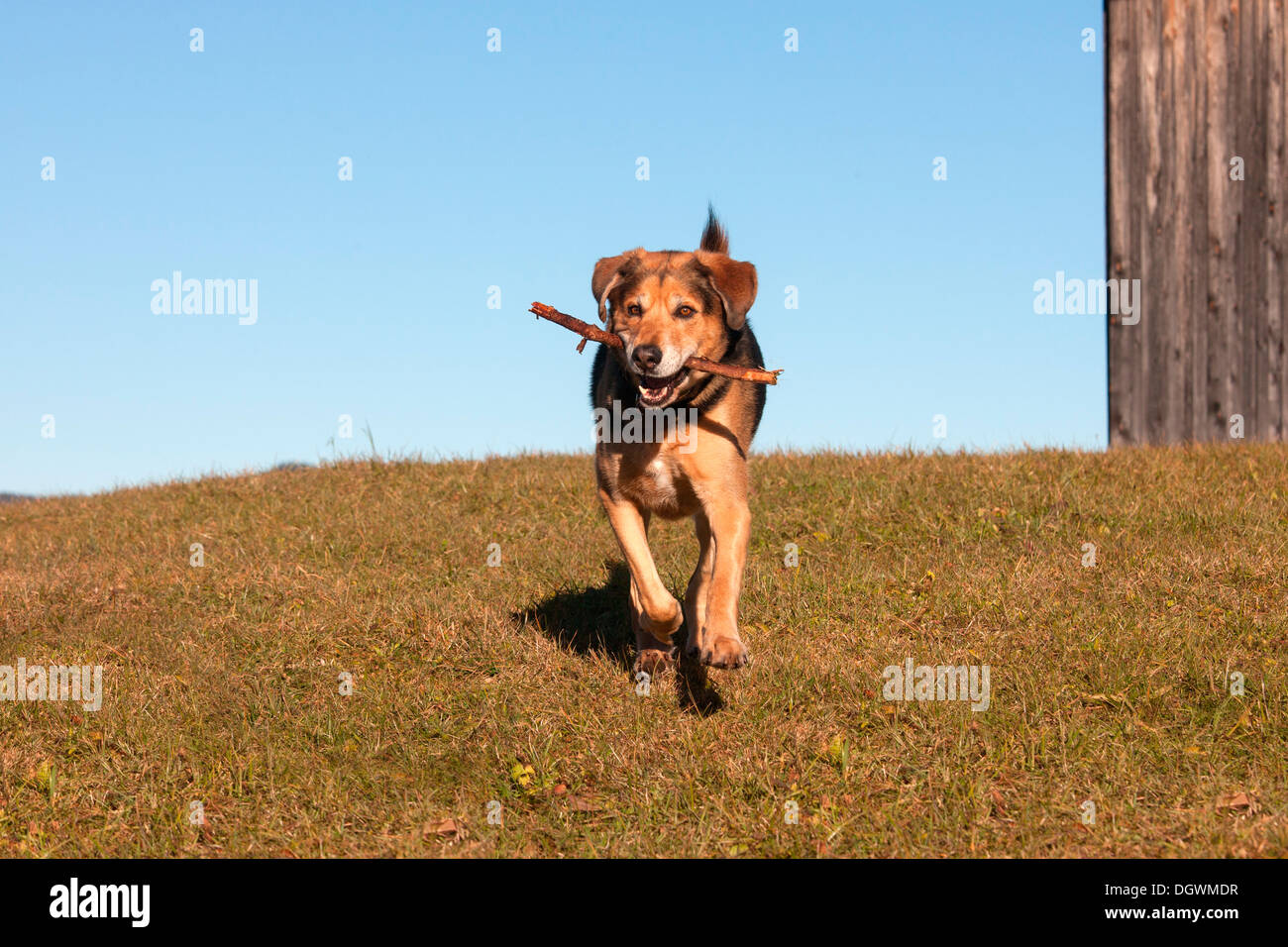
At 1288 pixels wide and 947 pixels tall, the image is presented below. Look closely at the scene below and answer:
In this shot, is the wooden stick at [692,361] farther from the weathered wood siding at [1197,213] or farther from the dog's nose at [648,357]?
the weathered wood siding at [1197,213]

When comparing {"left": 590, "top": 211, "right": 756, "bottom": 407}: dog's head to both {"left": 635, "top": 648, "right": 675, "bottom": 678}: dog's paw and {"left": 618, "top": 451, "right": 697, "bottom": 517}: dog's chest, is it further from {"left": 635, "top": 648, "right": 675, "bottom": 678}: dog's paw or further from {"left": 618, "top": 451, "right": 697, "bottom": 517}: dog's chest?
{"left": 635, "top": 648, "right": 675, "bottom": 678}: dog's paw

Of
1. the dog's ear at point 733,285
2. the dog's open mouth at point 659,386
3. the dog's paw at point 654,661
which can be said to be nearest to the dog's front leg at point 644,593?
the dog's paw at point 654,661

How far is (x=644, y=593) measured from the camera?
5.62 metres

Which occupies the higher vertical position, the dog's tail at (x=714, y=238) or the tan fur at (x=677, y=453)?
the dog's tail at (x=714, y=238)

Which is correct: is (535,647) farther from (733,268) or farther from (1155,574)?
(1155,574)

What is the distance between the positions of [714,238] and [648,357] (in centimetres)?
195

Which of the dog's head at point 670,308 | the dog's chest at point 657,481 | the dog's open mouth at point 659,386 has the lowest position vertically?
the dog's chest at point 657,481

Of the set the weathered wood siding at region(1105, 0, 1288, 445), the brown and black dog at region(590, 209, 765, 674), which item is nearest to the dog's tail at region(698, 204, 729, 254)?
the brown and black dog at region(590, 209, 765, 674)

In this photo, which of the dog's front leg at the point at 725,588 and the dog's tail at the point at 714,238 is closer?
the dog's front leg at the point at 725,588

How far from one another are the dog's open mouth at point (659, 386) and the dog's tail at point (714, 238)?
1.56 metres

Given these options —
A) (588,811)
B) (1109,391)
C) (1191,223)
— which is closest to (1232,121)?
(1191,223)

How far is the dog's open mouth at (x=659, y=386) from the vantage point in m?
5.79

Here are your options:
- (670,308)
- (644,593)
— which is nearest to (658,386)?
(670,308)

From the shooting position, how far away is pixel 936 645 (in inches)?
258
